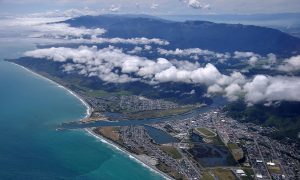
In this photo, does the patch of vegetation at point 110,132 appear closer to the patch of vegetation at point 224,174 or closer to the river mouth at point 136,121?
the river mouth at point 136,121

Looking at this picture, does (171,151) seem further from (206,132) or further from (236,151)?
(206,132)

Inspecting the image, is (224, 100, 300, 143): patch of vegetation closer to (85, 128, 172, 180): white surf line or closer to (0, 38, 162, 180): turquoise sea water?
(85, 128, 172, 180): white surf line

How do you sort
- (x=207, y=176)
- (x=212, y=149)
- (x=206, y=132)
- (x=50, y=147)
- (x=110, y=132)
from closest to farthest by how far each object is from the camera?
(x=207, y=176) → (x=50, y=147) → (x=212, y=149) → (x=110, y=132) → (x=206, y=132)

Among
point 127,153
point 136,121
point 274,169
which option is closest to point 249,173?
point 274,169

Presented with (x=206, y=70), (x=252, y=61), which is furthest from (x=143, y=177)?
(x=252, y=61)

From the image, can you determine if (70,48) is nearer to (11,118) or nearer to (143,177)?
(11,118)

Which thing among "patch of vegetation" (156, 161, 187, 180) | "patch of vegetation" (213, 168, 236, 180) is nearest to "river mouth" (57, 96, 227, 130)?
"patch of vegetation" (156, 161, 187, 180)
